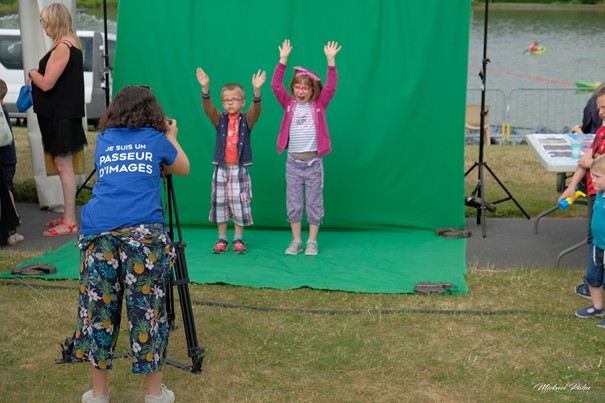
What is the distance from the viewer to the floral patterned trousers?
13.1ft

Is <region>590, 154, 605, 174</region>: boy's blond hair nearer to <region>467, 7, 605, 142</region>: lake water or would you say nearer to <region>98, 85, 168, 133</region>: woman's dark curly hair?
<region>98, 85, 168, 133</region>: woman's dark curly hair

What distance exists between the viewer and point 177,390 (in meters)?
4.46

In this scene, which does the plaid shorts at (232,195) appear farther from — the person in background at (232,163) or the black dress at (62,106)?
the black dress at (62,106)

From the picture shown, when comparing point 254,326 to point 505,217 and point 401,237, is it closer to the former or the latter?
point 401,237

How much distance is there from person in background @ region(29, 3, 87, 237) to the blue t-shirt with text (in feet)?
10.4

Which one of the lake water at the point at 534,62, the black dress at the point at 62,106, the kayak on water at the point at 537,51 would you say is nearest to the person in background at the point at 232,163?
the black dress at the point at 62,106

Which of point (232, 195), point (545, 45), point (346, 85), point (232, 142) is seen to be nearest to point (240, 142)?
point (232, 142)

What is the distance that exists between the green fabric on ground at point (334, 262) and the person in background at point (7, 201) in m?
0.45

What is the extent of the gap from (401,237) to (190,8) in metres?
2.50

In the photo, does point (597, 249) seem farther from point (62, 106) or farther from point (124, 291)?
point (62, 106)

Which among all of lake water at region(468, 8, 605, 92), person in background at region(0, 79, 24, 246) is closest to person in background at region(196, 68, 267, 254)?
person in background at region(0, 79, 24, 246)

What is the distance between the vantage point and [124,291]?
4.12m

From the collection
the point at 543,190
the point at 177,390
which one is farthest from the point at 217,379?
the point at 543,190

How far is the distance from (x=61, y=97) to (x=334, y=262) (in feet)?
8.06
